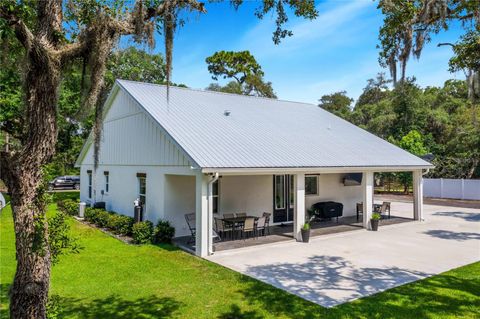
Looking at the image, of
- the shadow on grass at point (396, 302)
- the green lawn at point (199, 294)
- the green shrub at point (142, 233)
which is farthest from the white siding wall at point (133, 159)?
the shadow on grass at point (396, 302)

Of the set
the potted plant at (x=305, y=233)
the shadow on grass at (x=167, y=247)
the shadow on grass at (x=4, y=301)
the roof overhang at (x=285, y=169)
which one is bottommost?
the shadow on grass at (x=167, y=247)

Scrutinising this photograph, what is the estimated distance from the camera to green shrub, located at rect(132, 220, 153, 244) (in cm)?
1108

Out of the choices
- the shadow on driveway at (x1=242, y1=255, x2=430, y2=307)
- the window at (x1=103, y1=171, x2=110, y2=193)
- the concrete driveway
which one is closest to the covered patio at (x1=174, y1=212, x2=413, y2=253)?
the concrete driveway

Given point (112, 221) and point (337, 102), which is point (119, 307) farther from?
point (337, 102)

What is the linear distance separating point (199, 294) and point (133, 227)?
5303 mm

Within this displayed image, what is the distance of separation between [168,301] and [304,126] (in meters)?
11.4

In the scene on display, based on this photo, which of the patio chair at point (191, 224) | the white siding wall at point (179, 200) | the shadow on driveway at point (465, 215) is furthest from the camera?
the shadow on driveway at point (465, 215)

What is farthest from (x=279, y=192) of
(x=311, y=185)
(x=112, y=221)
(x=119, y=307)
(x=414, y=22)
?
(x=119, y=307)

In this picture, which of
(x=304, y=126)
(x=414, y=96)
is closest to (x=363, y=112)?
(x=414, y=96)

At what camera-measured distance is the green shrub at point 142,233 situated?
11078 mm

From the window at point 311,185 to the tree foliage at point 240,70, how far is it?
890 inches

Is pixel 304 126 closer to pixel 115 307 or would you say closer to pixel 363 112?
pixel 115 307

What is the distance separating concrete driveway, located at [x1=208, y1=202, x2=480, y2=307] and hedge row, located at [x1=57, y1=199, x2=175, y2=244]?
7.81 feet

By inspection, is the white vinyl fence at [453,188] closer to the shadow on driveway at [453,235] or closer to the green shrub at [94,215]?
the shadow on driveway at [453,235]
